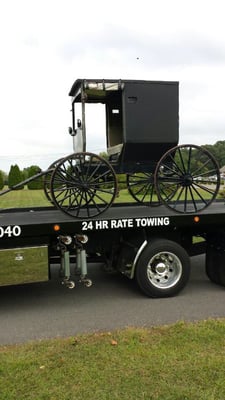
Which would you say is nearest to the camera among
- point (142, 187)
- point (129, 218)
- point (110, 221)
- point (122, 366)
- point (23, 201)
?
point (122, 366)

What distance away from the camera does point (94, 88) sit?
6.27 metres

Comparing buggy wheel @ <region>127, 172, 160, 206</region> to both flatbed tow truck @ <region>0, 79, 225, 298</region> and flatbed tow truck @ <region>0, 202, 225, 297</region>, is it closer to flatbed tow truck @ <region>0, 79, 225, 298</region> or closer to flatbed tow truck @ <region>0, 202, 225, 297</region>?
flatbed tow truck @ <region>0, 79, 225, 298</region>

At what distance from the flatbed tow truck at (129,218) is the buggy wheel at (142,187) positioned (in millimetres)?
102

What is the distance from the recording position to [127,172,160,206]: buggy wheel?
277 inches

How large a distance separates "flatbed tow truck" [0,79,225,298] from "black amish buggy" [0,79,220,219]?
1 centimetres

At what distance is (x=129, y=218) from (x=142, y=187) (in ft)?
7.07

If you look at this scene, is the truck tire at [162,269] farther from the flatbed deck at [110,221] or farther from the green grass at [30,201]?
the green grass at [30,201]

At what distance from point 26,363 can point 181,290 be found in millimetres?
2861

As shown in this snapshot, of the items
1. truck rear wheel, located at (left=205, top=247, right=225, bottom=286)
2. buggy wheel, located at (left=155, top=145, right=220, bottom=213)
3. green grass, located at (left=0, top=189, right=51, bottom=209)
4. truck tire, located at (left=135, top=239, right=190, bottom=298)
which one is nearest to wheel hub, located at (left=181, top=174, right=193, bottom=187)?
buggy wheel, located at (left=155, top=145, right=220, bottom=213)

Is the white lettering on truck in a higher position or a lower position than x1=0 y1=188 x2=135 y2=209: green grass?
higher

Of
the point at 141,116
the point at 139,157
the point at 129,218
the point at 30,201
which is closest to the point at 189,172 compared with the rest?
the point at 139,157

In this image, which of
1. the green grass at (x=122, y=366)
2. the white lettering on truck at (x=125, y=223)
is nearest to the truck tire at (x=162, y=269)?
the white lettering on truck at (x=125, y=223)

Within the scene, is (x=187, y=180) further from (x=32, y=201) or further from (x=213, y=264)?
(x=32, y=201)

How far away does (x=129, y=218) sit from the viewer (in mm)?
5789
